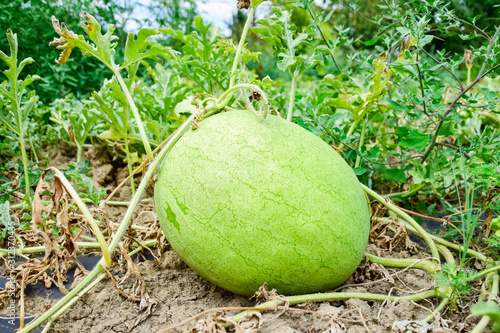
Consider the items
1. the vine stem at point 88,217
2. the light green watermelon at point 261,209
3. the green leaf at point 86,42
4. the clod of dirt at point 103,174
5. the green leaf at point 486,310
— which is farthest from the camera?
the clod of dirt at point 103,174

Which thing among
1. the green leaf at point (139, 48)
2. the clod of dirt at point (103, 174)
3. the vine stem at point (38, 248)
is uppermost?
the green leaf at point (139, 48)

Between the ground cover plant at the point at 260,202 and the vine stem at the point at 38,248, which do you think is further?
the vine stem at the point at 38,248

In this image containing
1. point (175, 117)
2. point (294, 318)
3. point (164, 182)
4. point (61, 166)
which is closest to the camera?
point (294, 318)

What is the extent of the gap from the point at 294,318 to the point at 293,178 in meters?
0.50

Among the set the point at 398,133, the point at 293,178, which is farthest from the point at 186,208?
the point at 398,133

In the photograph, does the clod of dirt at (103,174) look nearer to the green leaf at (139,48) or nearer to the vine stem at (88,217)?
the green leaf at (139,48)

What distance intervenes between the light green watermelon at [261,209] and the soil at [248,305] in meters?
0.13

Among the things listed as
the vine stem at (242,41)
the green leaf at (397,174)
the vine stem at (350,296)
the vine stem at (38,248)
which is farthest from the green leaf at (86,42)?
the green leaf at (397,174)

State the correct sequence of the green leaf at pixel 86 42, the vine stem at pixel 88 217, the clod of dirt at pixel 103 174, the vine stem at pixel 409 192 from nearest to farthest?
the vine stem at pixel 88 217
the green leaf at pixel 86 42
the vine stem at pixel 409 192
the clod of dirt at pixel 103 174

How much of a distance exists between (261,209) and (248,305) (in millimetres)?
456

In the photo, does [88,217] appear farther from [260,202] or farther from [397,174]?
[397,174]

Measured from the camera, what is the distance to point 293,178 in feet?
4.49

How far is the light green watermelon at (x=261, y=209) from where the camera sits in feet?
4.38

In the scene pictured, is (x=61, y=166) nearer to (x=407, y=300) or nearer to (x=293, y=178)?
(x=293, y=178)
